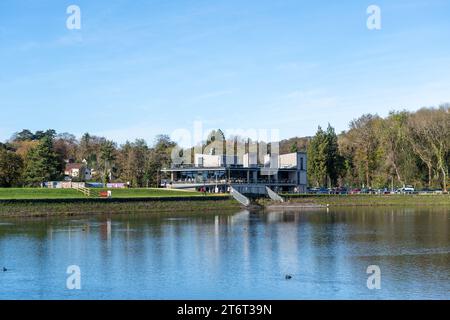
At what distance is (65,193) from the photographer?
78.2 m

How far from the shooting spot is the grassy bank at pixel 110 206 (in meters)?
66.5

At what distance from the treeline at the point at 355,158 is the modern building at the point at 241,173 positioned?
24.3 ft

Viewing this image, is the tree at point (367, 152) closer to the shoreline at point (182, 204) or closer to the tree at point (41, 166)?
the shoreline at point (182, 204)

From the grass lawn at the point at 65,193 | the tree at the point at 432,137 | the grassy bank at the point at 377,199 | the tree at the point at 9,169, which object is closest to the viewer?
the grass lawn at the point at 65,193

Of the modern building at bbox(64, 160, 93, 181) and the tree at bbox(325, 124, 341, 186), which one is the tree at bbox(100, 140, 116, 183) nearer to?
the modern building at bbox(64, 160, 93, 181)

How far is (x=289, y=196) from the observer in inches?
3479

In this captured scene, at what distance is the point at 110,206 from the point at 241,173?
32.4 metres

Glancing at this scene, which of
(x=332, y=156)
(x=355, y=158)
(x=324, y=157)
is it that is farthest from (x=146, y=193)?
(x=355, y=158)

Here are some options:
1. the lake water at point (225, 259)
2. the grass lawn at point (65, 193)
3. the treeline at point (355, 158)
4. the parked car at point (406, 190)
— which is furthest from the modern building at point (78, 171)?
the lake water at point (225, 259)

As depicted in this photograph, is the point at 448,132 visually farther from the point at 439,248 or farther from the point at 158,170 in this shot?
the point at 439,248

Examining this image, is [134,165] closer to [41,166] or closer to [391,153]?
[41,166]

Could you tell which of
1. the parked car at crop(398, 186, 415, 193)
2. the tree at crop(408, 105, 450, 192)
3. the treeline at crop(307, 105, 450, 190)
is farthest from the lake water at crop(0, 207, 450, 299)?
the treeline at crop(307, 105, 450, 190)
